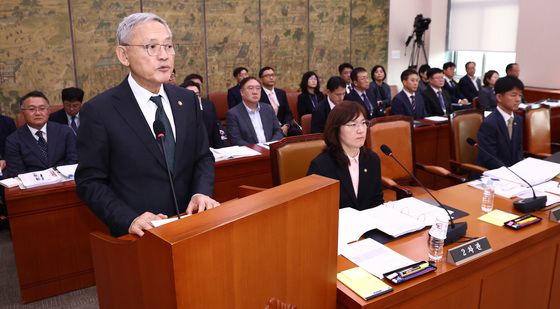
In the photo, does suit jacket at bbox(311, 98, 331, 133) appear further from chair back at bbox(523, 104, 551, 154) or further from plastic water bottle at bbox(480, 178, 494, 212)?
plastic water bottle at bbox(480, 178, 494, 212)

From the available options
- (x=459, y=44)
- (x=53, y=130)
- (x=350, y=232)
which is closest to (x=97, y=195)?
(x=350, y=232)

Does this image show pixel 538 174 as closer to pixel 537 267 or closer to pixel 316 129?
pixel 537 267

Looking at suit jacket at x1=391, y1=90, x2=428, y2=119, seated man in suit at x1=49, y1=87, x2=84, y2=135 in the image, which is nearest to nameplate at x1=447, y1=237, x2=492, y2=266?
suit jacket at x1=391, y1=90, x2=428, y2=119

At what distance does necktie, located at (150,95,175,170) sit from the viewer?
1.70 metres

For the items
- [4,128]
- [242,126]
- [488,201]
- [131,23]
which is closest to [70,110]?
[4,128]

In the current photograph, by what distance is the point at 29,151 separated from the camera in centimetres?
353

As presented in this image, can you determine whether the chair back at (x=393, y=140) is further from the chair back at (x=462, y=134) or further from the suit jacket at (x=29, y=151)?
the suit jacket at (x=29, y=151)

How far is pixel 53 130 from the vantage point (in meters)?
3.62

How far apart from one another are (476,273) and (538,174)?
1288 mm

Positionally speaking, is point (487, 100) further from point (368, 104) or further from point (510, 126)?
point (510, 126)

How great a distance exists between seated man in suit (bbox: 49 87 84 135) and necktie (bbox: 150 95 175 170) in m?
3.15

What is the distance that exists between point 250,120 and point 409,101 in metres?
2.01

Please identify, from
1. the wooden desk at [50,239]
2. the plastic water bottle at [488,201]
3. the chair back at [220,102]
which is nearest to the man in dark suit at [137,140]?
the wooden desk at [50,239]

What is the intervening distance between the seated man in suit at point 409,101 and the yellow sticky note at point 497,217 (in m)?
3.17
